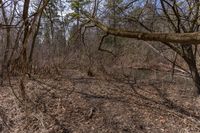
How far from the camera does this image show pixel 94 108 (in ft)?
18.3

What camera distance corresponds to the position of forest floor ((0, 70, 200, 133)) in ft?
16.5

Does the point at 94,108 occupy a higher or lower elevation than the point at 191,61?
lower

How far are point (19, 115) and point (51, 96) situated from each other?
0.84 metres

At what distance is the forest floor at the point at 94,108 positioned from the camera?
5.04 metres

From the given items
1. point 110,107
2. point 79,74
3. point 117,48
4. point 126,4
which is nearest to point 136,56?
point 117,48

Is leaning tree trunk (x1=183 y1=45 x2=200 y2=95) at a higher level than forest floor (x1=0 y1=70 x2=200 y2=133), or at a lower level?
higher

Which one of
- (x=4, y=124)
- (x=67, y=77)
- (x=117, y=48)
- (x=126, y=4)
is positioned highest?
(x=126, y=4)

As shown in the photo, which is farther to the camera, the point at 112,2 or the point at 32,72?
the point at 32,72

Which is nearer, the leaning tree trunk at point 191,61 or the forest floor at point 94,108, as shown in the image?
the forest floor at point 94,108

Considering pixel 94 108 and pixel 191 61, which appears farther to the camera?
pixel 191 61

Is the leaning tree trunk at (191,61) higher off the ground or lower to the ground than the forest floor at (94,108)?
higher

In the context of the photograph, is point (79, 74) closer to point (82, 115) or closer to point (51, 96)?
point (51, 96)

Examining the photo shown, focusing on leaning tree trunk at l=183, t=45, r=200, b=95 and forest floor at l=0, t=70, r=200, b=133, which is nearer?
forest floor at l=0, t=70, r=200, b=133

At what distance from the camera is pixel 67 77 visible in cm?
752
